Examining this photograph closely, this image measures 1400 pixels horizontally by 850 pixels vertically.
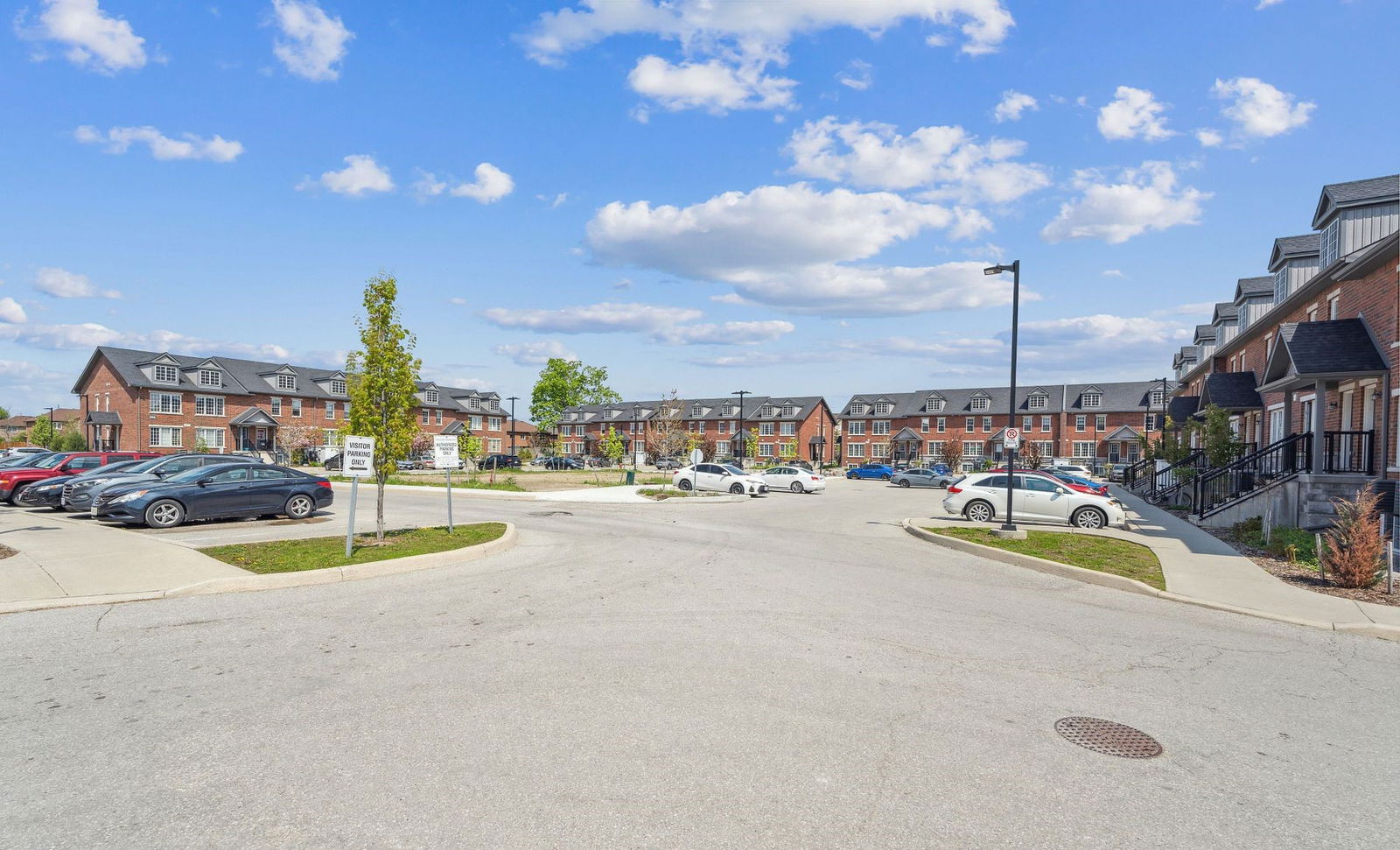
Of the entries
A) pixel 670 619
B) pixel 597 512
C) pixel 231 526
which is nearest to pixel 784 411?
pixel 597 512

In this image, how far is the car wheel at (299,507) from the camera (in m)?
18.6

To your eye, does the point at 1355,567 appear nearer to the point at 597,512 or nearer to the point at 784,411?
the point at 597,512

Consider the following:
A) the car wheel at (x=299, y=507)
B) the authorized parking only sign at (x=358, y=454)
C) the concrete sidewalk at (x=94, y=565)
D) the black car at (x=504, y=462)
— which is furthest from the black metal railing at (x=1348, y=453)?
the black car at (x=504, y=462)

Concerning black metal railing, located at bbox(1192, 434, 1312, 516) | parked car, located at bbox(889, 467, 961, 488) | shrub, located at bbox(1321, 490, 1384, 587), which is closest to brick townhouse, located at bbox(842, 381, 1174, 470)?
parked car, located at bbox(889, 467, 961, 488)

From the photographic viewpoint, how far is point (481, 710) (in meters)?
5.70

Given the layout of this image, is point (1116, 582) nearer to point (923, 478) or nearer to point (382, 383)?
point (382, 383)

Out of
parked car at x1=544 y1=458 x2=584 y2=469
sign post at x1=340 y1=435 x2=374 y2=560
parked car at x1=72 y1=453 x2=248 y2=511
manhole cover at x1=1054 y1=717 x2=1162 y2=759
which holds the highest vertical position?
sign post at x1=340 y1=435 x2=374 y2=560

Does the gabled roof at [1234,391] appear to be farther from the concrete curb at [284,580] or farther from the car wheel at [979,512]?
the concrete curb at [284,580]

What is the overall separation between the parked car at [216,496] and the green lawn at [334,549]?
4037 mm

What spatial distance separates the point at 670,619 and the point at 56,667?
18.6 feet

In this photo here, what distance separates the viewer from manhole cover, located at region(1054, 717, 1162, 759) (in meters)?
5.19

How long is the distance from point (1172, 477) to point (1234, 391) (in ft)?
13.4

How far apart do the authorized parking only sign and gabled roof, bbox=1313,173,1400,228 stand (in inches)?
990

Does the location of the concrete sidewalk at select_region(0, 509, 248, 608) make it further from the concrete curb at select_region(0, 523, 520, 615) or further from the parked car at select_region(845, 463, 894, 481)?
the parked car at select_region(845, 463, 894, 481)
